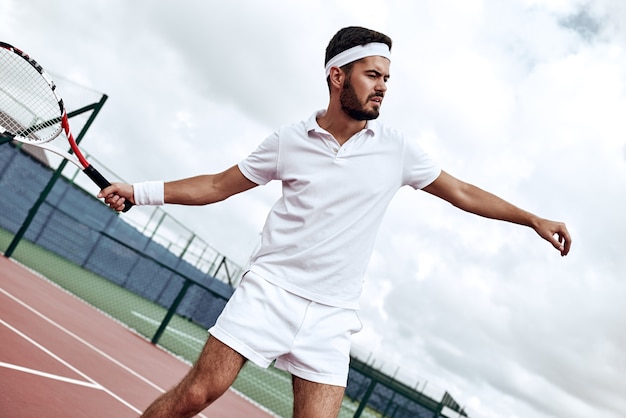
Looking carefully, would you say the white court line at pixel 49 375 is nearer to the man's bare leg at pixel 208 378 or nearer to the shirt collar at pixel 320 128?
the man's bare leg at pixel 208 378

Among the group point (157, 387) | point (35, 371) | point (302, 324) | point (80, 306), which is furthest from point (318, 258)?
point (80, 306)

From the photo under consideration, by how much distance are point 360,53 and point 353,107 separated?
0.25 m

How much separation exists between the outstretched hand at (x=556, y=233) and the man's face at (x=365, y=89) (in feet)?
2.89

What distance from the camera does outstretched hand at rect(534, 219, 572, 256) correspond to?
2977 millimetres

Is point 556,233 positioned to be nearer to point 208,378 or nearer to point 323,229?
point 323,229

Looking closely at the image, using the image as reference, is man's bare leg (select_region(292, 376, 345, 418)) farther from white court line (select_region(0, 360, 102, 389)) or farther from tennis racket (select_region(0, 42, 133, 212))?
white court line (select_region(0, 360, 102, 389))

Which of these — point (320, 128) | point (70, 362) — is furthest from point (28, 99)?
point (70, 362)

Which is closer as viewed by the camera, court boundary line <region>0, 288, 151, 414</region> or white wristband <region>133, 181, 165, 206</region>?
white wristband <region>133, 181, 165, 206</region>

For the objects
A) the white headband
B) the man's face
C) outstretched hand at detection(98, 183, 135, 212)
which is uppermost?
the white headband

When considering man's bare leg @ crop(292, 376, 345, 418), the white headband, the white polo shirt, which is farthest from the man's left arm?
man's bare leg @ crop(292, 376, 345, 418)

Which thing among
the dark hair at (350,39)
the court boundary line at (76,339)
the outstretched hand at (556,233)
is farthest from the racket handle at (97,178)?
the court boundary line at (76,339)

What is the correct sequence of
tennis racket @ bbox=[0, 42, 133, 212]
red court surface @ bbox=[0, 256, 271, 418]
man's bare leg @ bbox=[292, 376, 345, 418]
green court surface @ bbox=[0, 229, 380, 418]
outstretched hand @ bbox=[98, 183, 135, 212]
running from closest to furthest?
man's bare leg @ bbox=[292, 376, 345, 418]
outstretched hand @ bbox=[98, 183, 135, 212]
tennis racket @ bbox=[0, 42, 133, 212]
red court surface @ bbox=[0, 256, 271, 418]
green court surface @ bbox=[0, 229, 380, 418]

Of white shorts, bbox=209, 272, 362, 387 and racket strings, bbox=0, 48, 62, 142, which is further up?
racket strings, bbox=0, 48, 62, 142

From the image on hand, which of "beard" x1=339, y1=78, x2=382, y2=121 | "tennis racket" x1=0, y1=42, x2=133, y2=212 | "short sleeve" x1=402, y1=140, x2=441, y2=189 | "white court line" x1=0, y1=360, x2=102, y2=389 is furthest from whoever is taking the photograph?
"white court line" x1=0, y1=360, x2=102, y2=389
